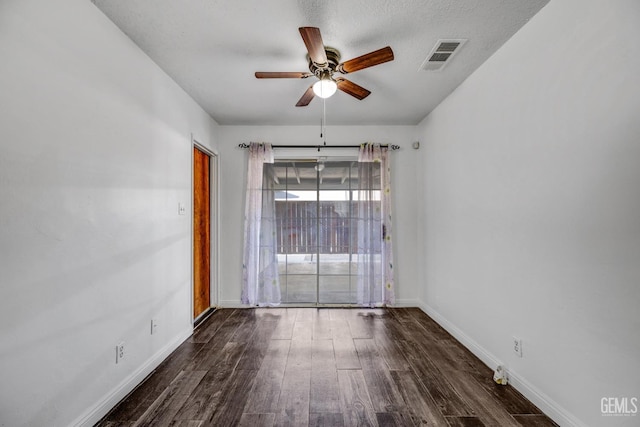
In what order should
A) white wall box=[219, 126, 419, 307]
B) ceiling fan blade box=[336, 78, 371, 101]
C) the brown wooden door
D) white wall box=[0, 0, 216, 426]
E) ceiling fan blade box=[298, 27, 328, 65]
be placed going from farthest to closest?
white wall box=[219, 126, 419, 307] < the brown wooden door < ceiling fan blade box=[336, 78, 371, 101] < ceiling fan blade box=[298, 27, 328, 65] < white wall box=[0, 0, 216, 426]

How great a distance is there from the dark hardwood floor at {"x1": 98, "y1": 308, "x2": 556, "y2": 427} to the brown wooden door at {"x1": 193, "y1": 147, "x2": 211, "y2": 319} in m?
0.51

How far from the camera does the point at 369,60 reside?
1.97m

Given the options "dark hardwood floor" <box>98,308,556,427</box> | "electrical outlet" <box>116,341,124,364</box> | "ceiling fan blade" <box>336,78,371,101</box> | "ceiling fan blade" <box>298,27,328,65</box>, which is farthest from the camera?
"ceiling fan blade" <box>336,78,371,101</box>

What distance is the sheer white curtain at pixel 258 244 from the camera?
154 inches

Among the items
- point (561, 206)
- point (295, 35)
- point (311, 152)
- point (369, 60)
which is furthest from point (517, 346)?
point (311, 152)

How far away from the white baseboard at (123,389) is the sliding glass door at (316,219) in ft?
5.96

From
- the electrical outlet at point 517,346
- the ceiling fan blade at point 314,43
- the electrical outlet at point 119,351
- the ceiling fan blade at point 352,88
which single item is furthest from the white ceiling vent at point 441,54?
the electrical outlet at point 119,351

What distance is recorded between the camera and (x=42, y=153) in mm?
1446

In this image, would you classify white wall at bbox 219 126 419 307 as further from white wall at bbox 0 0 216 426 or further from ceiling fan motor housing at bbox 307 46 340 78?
ceiling fan motor housing at bbox 307 46 340 78

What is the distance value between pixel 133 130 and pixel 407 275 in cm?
359

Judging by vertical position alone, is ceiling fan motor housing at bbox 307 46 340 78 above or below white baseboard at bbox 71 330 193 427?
above

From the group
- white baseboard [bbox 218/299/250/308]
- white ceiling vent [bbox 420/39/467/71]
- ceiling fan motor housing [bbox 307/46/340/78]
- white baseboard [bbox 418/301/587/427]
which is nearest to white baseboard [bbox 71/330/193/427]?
white baseboard [bbox 218/299/250/308]

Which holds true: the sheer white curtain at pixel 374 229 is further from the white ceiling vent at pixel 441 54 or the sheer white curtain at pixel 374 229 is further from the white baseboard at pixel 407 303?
the white ceiling vent at pixel 441 54

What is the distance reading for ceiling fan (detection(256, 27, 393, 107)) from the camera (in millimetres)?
1809
